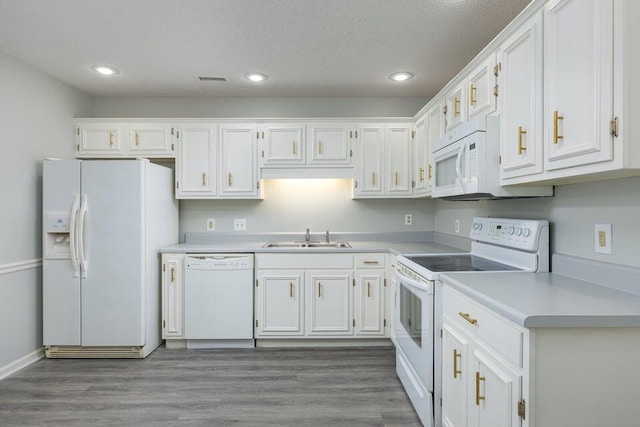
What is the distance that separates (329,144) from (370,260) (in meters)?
1.16

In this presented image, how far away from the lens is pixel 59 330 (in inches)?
118

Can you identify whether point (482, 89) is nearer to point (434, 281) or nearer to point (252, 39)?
point (434, 281)

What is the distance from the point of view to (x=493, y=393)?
138 cm

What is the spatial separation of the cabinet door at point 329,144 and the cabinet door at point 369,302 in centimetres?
108

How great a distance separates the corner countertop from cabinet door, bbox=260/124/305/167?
6.63ft

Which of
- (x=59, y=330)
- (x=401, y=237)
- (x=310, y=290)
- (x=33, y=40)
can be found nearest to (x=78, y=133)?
(x=33, y=40)

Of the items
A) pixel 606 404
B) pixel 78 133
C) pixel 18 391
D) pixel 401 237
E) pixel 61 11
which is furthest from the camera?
pixel 401 237

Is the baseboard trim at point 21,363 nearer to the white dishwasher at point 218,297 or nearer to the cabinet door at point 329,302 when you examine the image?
the white dishwasher at point 218,297

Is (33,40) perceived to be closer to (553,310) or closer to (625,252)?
(553,310)

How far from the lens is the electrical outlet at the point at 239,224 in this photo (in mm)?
3826

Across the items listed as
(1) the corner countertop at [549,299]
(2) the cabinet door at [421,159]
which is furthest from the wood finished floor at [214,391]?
(2) the cabinet door at [421,159]

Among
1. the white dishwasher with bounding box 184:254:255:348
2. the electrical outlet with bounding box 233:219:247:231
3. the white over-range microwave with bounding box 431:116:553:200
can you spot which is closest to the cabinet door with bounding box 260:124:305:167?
the electrical outlet with bounding box 233:219:247:231

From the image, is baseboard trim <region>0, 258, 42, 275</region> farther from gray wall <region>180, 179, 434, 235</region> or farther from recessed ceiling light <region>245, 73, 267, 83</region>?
recessed ceiling light <region>245, 73, 267, 83</region>

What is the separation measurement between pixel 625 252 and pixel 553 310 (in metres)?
0.60
